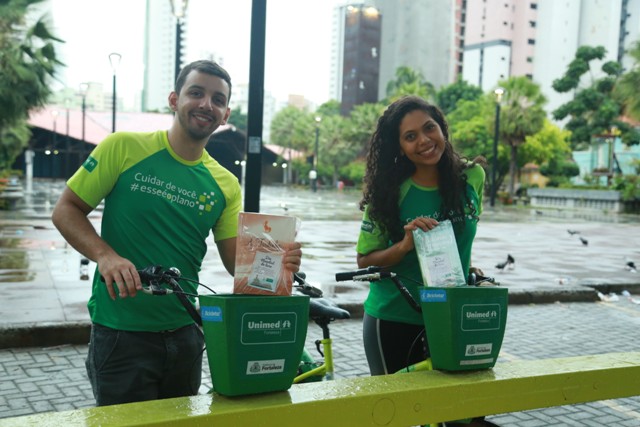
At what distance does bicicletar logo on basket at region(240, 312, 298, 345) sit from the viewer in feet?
6.56

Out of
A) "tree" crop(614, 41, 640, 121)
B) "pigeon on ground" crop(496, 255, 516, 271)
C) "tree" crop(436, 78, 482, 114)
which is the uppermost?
"tree" crop(436, 78, 482, 114)

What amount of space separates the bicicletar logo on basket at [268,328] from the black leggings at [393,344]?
116cm

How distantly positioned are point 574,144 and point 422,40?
61220 mm

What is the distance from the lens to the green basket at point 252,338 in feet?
6.53

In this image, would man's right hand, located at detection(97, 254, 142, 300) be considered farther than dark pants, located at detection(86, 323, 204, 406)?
No

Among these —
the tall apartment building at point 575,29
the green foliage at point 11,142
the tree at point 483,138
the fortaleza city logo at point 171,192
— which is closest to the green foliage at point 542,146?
the tree at point 483,138

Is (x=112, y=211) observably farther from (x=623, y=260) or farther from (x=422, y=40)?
(x=422, y=40)

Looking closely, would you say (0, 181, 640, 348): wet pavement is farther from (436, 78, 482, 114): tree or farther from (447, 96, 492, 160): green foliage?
(436, 78, 482, 114): tree

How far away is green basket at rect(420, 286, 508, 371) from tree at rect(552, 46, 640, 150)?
5457 centimetres

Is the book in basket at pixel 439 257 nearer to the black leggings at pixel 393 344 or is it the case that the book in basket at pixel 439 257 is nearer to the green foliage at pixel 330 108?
the black leggings at pixel 393 344

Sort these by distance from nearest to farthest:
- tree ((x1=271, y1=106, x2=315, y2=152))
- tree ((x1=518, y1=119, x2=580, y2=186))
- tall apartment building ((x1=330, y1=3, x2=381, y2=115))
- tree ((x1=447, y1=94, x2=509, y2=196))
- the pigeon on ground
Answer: the pigeon on ground < tree ((x1=518, y1=119, x2=580, y2=186)) < tree ((x1=447, y1=94, x2=509, y2=196)) < tree ((x1=271, y1=106, x2=315, y2=152)) < tall apartment building ((x1=330, y1=3, x2=381, y2=115))

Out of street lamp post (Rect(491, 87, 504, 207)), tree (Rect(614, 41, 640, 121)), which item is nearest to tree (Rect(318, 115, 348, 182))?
street lamp post (Rect(491, 87, 504, 207))

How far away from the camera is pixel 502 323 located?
2.45m

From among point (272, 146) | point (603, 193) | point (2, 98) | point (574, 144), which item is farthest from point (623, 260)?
point (272, 146)
